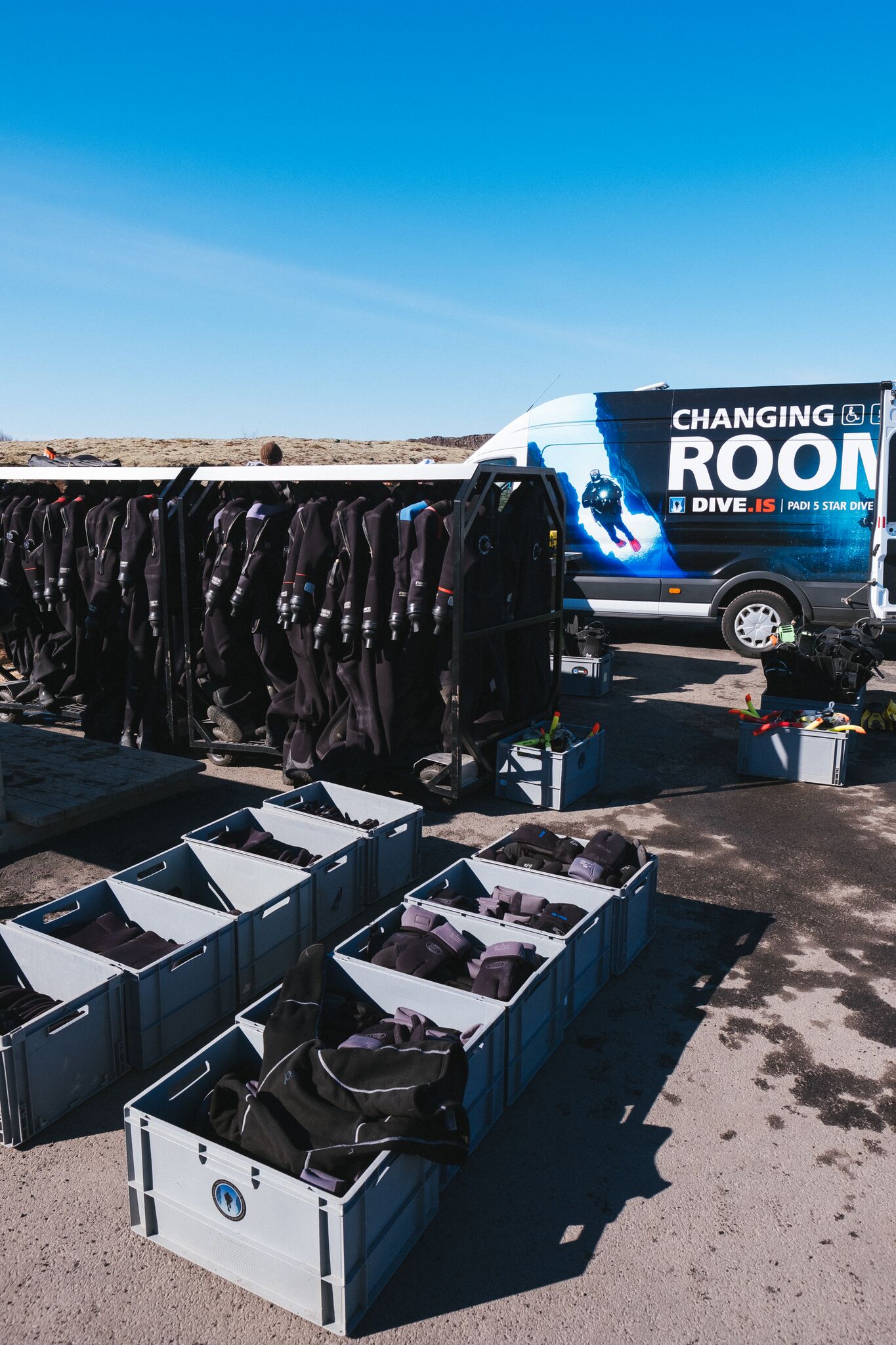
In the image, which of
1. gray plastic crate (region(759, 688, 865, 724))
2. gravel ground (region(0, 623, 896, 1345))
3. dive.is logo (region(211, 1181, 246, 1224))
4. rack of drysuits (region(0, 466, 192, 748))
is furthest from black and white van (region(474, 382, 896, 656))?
dive.is logo (region(211, 1181, 246, 1224))

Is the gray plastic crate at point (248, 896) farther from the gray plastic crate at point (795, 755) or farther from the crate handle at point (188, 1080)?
the gray plastic crate at point (795, 755)

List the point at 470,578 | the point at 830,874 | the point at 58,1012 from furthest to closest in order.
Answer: the point at 470,578 → the point at 830,874 → the point at 58,1012

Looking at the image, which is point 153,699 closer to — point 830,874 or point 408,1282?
point 830,874

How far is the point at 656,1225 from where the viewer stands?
10.0 ft

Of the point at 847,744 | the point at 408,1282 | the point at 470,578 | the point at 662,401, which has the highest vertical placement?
the point at 662,401

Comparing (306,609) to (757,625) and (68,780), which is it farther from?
(757,625)

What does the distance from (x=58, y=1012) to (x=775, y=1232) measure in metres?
2.54

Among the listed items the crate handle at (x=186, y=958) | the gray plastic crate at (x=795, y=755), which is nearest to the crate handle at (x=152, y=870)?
the crate handle at (x=186, y=958)

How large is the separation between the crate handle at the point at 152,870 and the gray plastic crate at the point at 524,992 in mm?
1316

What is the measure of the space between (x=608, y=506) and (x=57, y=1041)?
33.2 ft

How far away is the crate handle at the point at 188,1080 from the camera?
313 cm

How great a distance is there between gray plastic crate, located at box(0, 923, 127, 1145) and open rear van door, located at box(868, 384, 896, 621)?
991cm

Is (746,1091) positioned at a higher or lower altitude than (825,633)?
lower

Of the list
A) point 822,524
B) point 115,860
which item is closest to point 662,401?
point 822,524
